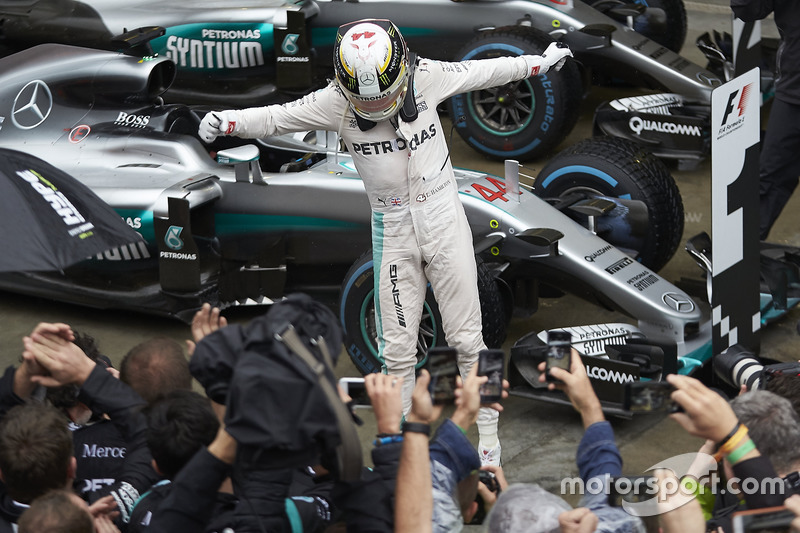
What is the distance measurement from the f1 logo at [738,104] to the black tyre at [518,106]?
2.84 m

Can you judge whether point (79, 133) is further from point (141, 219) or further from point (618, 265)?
point (618, 265)

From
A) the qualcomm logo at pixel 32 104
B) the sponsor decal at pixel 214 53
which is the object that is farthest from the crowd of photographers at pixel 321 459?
the sponsor decal at pixel 214 53

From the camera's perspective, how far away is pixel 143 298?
20.0 ft

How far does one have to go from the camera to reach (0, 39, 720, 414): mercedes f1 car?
540 cm

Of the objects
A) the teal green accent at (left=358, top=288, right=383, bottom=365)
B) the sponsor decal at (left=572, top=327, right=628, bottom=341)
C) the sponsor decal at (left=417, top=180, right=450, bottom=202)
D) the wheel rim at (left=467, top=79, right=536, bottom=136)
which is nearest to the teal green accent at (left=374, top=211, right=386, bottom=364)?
the sponsor decal at (left=417, top=180, right=450, bottom=202)

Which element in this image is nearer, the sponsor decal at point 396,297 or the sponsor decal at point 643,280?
the sponsor decal at point 396,297

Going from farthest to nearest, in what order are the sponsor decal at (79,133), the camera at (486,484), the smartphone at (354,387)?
the sponsor decal at (79,133) → the camera at (486,484) → the smartphone at (354,387)

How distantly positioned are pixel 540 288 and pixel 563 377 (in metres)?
3.05

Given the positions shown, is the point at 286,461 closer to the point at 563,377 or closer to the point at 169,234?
the point at 563,377

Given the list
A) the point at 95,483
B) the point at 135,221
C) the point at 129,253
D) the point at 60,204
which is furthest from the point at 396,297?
the point at 129,253

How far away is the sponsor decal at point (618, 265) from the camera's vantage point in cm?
541

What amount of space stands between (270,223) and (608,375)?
203cm

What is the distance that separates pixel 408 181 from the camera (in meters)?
4.70

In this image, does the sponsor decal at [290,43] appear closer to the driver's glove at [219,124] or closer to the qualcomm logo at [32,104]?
the qualcomm logo at [32,104]
